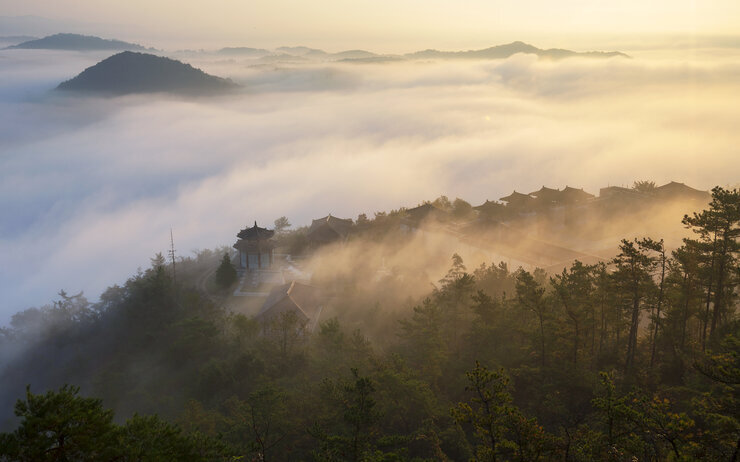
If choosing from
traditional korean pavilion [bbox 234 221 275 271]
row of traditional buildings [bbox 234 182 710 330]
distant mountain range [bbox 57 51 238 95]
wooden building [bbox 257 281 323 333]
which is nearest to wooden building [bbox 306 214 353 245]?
row of traditional buildings [bbox 234 182 710 330]

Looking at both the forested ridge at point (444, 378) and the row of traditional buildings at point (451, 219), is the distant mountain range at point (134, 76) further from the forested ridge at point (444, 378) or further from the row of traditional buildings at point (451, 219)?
the forested ridge at point (444, 378)

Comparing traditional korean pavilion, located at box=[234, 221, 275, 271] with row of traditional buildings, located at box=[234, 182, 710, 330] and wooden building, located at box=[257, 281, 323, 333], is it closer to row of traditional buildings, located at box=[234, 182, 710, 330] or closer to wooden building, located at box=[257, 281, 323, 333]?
row of traditional buildings, located at box=[234, 182, 710, 330]

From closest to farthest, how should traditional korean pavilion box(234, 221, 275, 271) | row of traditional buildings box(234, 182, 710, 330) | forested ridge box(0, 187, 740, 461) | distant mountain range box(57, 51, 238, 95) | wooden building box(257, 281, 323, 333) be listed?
forested ridge box(0, 187, 740, 461), wooden building box(257, 281, 323, 333), row of traditional buildings box(234, 182, 710, 330), traditional korean pavilion box(234, 221, 275, 271), distant mountain range box(57, 51, 238, 95)

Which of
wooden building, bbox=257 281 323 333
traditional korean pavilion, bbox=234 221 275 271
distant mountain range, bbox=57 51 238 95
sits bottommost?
wooden building, bbox=257 281 323 333

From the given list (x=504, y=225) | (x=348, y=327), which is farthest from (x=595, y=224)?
(x=348, y=327)

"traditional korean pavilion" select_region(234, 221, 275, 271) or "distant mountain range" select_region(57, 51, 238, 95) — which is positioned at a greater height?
"distant mountain range" select_region(57, 51, 238, 95)

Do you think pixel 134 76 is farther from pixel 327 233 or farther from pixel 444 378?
pixel 444 378

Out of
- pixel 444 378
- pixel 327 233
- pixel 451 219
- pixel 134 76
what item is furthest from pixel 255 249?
pixel 134 76
